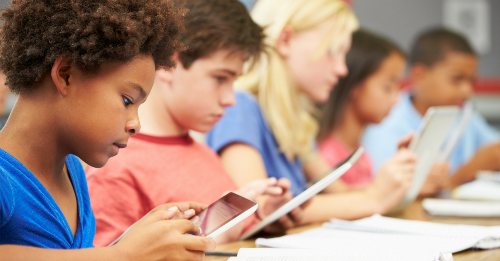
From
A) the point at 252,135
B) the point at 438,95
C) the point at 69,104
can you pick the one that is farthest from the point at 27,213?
the point at 438,95

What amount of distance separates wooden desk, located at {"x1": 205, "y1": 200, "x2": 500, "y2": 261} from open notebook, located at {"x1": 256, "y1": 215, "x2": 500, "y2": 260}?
0.5 inches

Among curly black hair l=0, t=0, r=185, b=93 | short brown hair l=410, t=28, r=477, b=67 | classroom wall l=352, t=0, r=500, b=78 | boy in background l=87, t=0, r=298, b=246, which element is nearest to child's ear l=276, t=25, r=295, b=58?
boy in background l=87, t=0, r=298, b=246

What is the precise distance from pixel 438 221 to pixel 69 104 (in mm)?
732

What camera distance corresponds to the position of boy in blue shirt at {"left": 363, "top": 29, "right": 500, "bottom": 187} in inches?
77.6

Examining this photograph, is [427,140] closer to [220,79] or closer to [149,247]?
[220,79]

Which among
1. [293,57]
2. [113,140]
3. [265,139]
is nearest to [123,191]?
[113,140]

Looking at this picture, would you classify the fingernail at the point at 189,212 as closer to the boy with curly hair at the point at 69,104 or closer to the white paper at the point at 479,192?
the boy with curly hair at the point at 69,104

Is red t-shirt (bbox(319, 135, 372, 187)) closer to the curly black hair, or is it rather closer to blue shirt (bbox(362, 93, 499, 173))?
blue shirt (bbox(362, 93, 499, 173))

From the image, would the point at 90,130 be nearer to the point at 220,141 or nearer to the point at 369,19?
the point at 220,141

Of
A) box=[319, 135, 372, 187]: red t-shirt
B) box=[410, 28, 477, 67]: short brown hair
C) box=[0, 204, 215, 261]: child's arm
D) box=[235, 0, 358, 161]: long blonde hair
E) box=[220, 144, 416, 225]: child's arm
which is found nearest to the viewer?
box=[0, 204, 215, 261]: child's arm

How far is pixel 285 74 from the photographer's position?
3.85ft

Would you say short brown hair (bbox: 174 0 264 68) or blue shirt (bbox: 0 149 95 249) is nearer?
blue shirt (bbox: 0 149 95 249)

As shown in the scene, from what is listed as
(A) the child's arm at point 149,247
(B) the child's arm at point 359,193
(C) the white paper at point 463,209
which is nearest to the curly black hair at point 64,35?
(A) the child's arm at point 149,247

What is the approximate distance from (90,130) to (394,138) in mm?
1673
